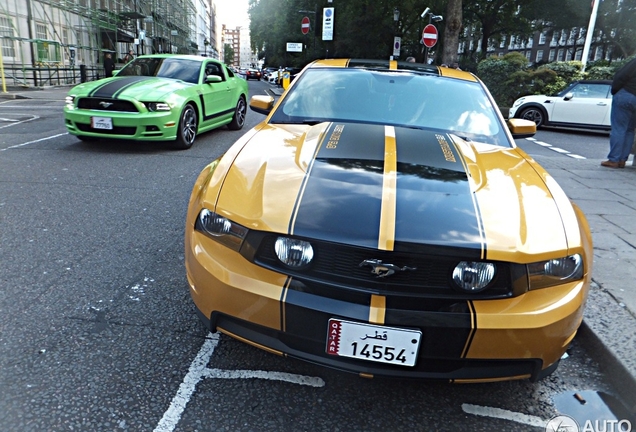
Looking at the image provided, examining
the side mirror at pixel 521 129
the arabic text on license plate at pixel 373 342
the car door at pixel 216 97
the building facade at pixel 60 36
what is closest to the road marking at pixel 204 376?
the arabic text on license plate at pixel 373 342

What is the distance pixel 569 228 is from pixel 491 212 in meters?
0.34

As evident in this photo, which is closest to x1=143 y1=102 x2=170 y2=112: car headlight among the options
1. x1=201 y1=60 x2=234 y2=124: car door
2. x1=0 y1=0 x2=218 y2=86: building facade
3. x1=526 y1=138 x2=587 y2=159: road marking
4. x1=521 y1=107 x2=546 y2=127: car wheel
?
x1=201 y1=60 x2=234 y2=124: car door

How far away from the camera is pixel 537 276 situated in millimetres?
1786

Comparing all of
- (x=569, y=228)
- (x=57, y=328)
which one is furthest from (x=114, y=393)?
(x=569, y=228)

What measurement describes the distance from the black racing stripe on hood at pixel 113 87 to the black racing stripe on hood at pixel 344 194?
17.4ft

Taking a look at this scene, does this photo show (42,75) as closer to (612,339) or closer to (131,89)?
(131,89)

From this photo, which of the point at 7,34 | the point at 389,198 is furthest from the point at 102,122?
the point at 7,34

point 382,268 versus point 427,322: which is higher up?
point 382,268

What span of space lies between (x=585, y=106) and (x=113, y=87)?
10.8 m

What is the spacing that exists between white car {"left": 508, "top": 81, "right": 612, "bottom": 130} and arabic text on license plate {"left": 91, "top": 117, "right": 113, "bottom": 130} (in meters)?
10.5

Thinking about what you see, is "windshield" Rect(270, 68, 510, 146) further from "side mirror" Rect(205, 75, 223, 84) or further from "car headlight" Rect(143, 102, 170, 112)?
"side mirror" Rect(205, 75, 223, 84)

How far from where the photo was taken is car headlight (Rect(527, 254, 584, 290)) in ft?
5.85

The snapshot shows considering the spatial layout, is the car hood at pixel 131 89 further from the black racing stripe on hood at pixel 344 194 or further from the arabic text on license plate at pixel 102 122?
the black racing stripe on hood at pixel 344 194

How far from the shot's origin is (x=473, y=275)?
1.74 metres
